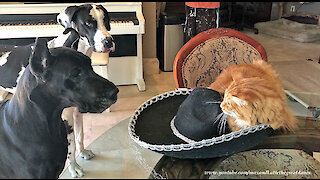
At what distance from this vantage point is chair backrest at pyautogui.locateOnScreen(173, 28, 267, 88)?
1.61 metres

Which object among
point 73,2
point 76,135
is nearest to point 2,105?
point 76,135

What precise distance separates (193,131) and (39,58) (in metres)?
0.53

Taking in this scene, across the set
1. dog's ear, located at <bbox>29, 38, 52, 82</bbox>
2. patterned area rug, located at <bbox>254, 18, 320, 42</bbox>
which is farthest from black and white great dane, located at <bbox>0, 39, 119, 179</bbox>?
patterned area rug, located at <bbox>254, 18, 320, 42</bbox>

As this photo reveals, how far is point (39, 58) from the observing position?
0.65m

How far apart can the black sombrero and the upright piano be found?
1648 millimetres

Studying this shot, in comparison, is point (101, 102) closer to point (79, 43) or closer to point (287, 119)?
point (287, 119)

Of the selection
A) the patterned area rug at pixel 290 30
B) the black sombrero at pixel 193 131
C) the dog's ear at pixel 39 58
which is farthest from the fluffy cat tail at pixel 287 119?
the patterned area rug at pixel 290 30

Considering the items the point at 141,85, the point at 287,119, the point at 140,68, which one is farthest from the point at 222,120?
the point at 140,68

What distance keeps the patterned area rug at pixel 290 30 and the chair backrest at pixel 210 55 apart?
116 inches

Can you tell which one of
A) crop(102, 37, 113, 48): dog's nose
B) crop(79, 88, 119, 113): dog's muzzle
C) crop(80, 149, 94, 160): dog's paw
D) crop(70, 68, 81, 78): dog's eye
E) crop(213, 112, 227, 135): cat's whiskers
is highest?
crop(70, 68, 81, 78): dog's eye

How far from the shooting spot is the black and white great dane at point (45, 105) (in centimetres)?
68

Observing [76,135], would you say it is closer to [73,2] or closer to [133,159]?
[133,159]

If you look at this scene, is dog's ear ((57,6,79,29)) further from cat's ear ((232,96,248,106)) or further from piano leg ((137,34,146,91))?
piano leg ((137,34,146,91))

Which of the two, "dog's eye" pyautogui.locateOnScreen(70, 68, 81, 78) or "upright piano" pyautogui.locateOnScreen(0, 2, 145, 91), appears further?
"upright piano" pyautogui.locateOnScreen(0, 2, 145, 91)
